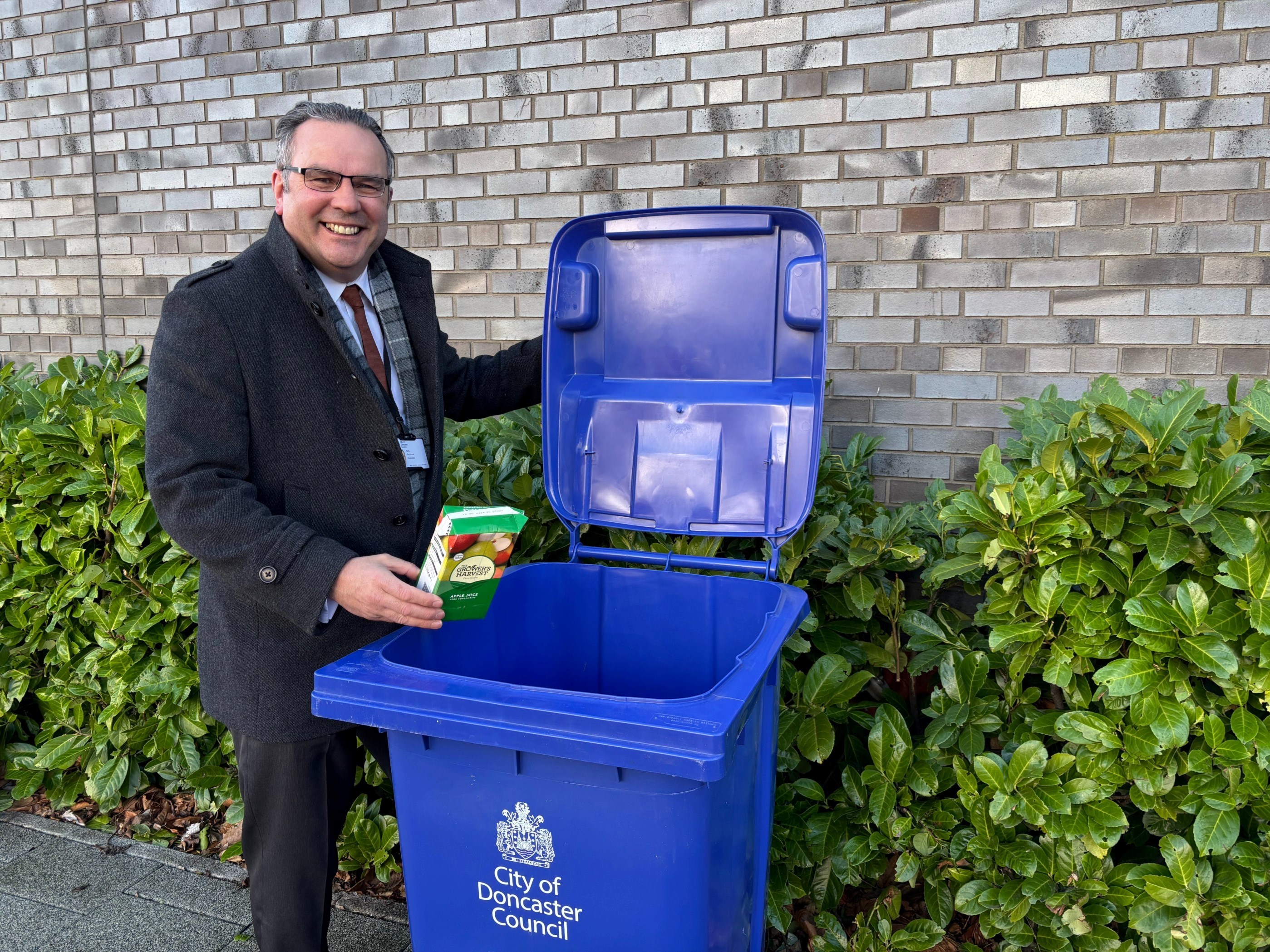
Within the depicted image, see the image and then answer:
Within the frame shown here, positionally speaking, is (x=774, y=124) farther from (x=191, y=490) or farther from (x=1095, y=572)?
(x=191, y=490)

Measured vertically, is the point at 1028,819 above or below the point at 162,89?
below

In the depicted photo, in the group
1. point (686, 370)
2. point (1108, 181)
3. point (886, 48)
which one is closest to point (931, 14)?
point (886, 48)

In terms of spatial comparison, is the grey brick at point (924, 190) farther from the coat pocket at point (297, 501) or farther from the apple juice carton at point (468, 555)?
the coat pocket at point (297, 501)

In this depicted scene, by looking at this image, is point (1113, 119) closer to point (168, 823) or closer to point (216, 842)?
point (216, 842)

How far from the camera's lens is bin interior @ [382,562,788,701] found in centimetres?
203

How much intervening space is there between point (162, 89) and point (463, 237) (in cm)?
180

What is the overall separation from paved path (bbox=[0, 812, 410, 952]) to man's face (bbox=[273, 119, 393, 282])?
1808 mm

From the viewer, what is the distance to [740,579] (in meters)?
2.03

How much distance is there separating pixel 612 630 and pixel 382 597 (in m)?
0.69

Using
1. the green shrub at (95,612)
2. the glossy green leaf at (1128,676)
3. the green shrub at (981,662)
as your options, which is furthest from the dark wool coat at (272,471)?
the glossy green leaf at (1128,676)

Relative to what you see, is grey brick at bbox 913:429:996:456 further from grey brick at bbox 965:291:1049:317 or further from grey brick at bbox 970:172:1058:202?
grey brick at bbox 970:172:1058:202

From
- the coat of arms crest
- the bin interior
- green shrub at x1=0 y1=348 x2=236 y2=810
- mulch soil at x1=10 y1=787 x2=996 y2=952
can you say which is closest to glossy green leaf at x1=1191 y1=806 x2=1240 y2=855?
mulch soil at x1=10 y1=787 x2=996 y2=952

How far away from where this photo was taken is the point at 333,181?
182cm

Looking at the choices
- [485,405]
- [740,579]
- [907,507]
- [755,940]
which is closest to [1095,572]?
[907,507]
